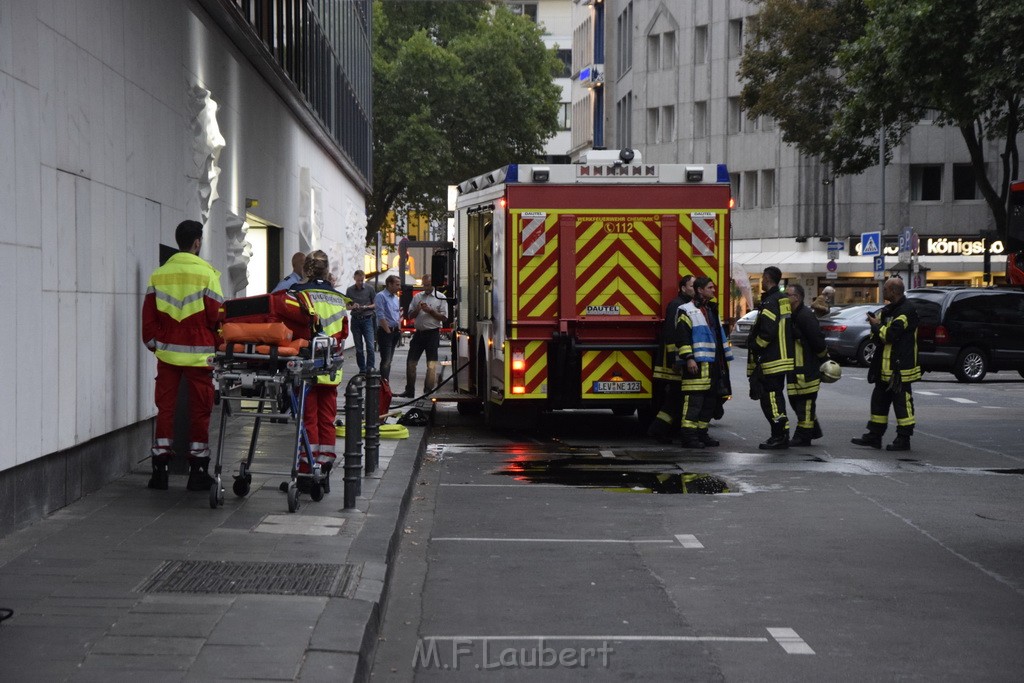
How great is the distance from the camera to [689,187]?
15711 millimetres

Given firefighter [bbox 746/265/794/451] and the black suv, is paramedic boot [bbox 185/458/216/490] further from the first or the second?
the black suv

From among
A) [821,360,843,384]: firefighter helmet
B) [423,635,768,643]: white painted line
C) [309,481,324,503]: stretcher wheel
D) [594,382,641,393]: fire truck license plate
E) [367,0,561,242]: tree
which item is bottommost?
[423,635,768,643]: white painted line

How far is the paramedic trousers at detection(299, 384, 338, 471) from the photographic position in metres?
10.0

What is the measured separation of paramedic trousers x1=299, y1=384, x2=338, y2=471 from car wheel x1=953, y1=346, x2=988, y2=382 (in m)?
19.6

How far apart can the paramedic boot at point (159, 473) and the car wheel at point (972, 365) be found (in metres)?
20.2

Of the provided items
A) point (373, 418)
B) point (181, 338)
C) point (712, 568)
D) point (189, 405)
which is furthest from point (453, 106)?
point (712, 568)

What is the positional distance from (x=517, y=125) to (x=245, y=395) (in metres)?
49.7

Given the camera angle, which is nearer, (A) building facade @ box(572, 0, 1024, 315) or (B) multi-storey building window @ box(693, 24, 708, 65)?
(A) building facade @ box(572, 0, 1024, 315)

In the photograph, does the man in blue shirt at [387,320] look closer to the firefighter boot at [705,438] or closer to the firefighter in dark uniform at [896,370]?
the firefighter boot at [705,438]

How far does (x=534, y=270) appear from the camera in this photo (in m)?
15.5

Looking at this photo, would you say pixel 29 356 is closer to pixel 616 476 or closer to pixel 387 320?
pixel 616 476

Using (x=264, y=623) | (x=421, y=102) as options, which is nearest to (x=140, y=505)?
(x=264, y=623)

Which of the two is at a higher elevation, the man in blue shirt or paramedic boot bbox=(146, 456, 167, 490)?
the man in blue shirt

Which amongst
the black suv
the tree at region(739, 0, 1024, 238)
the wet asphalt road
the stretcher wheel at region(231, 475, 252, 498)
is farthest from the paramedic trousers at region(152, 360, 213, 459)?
the black suv
